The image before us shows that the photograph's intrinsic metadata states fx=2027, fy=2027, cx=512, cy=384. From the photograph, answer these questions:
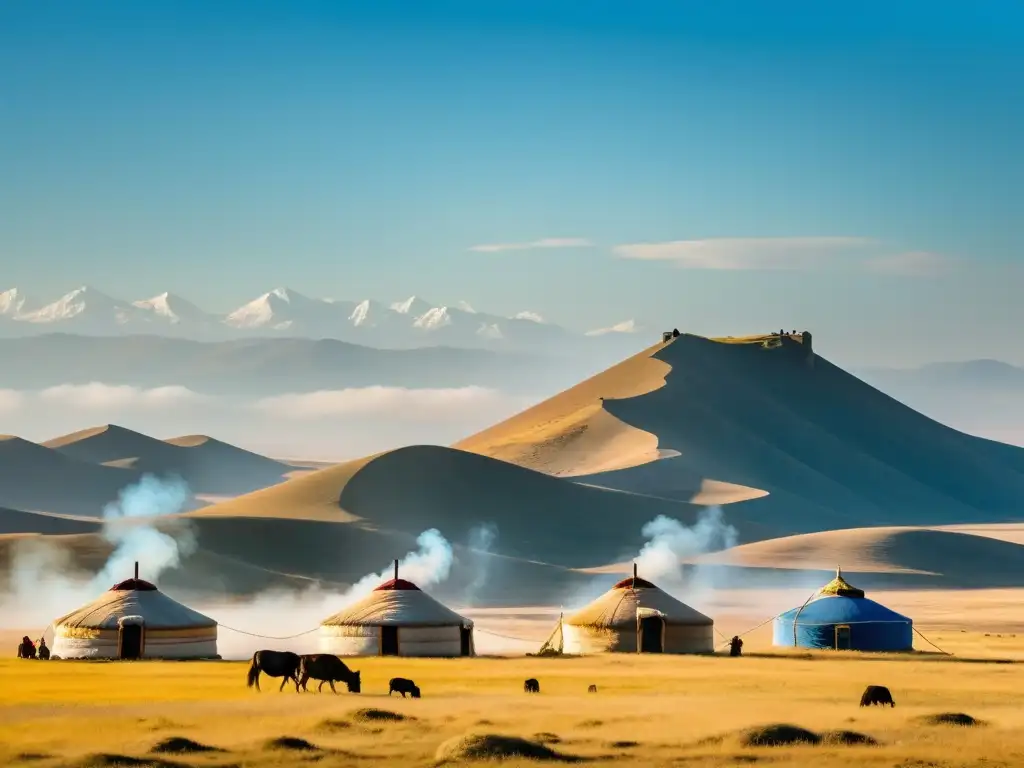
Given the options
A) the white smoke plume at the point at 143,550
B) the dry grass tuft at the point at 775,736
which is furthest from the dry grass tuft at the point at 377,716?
the white smoke plume at the point at 143,550

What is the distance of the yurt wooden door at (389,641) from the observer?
178 ft

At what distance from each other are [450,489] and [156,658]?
314 feet

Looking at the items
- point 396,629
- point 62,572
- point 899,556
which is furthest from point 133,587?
point 899,556

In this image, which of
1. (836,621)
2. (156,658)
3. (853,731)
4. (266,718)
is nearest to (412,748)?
(266,718)

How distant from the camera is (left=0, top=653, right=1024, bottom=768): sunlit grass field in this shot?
29203mm

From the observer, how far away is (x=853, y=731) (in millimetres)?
32375

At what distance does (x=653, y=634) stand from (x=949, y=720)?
74.2 feet

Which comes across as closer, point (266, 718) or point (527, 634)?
point (266, 718)

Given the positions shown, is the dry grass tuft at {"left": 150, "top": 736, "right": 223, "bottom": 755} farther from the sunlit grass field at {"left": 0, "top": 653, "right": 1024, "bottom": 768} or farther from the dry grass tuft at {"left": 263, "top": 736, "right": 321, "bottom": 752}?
the dry grass tuft at {"left": 263, "top": 736, "right": 321, "bottom": 752}

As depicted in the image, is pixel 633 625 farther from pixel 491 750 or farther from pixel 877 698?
pixel 491 750

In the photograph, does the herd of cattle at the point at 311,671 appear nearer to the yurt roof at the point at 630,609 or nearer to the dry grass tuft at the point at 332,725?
the dry grass tuft at the point at 332,725

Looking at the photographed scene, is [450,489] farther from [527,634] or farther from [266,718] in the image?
[266,718]

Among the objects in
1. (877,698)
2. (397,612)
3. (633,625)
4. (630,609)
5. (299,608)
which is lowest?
(877,698)

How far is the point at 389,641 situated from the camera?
54406mm
